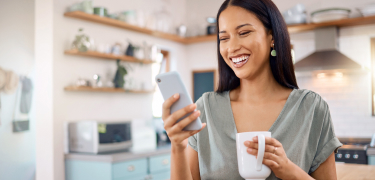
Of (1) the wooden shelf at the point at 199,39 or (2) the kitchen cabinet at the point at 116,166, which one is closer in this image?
(2) the kitchen cabinet at the point at 116,166

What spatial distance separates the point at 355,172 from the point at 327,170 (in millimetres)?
960

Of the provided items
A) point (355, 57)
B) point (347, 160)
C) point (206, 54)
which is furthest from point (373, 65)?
point (206, 54)

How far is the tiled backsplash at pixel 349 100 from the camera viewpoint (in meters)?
4.32

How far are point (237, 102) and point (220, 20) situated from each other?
0.92ft

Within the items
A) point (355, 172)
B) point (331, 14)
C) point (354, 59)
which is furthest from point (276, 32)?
point (354, 59)

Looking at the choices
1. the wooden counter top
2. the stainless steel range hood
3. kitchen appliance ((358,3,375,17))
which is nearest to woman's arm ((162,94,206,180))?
the wooden counter top

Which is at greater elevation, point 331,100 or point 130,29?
point 130,29

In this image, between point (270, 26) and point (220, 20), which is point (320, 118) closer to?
point (270, 26)

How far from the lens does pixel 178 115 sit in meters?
0.86

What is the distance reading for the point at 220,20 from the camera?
3.59 ft

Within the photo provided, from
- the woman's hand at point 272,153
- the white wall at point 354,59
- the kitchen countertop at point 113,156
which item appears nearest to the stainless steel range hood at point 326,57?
the white wall at point 354,59

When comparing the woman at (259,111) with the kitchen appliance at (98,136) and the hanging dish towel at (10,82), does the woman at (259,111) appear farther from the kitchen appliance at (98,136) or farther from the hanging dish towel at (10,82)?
the hanging dish towel at (10,82)

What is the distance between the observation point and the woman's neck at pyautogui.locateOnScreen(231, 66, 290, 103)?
44.8 inches

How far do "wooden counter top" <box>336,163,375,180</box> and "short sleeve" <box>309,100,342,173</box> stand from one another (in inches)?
28.5
